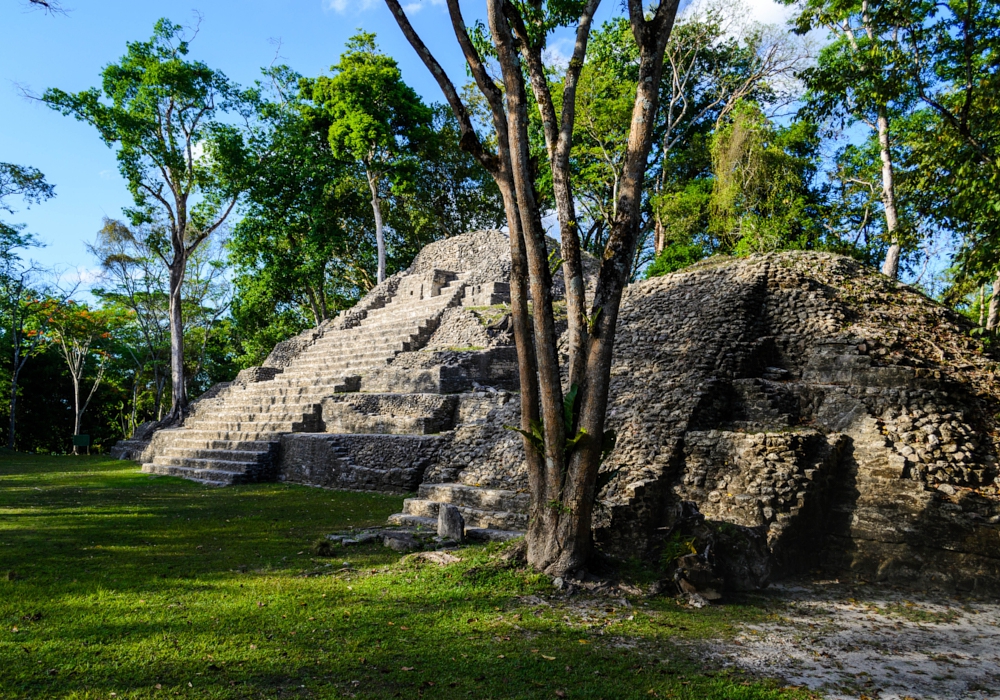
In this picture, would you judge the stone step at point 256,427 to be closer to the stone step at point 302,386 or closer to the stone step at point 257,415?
the stone step at point 257,415

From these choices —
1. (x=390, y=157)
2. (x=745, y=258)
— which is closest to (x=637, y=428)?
(x=745, y=258)

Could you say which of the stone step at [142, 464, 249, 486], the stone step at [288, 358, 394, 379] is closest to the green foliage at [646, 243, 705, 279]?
the stone step at [288, 358, 394, 379]

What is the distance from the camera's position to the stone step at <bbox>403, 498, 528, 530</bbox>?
611 centimetres

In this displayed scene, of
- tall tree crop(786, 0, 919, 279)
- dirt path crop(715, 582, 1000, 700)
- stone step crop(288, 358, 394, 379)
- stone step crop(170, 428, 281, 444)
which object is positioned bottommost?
dirt path crop(715, 582, 1000, 700)

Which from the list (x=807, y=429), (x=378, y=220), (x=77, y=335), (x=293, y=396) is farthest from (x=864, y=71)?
(x=77, y=335)

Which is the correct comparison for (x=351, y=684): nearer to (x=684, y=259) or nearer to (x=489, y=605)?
(x=489, y=605)

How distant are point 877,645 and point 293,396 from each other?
37.6 ft

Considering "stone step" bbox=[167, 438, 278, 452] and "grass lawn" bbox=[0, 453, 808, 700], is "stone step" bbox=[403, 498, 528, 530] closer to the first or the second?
"grass lawn" bbox=[0, 453, 808, 700]

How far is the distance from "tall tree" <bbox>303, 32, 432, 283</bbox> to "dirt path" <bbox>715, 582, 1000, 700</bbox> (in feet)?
59.4

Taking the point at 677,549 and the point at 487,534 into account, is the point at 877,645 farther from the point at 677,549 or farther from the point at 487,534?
the point at 487,534

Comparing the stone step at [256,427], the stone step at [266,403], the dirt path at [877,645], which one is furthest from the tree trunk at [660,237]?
the dirt path at [877,645]

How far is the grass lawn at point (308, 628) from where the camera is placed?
2957 mm

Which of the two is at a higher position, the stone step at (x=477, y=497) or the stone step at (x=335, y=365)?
the stone step at (x=335, y=365)

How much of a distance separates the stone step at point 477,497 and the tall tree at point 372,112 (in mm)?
14524
